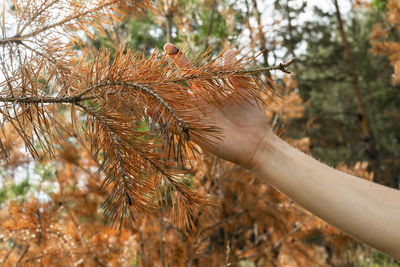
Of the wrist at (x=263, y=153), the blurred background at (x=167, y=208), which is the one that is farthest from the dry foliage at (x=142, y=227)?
the wrist at (x=263, y=153)

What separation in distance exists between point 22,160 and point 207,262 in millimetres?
1096

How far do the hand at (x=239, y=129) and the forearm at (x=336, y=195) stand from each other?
0.02 m

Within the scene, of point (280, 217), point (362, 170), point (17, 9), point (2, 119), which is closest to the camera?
point (2, 119)

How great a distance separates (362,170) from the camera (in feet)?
8.27

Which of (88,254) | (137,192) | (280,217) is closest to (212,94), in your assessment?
(137,192)

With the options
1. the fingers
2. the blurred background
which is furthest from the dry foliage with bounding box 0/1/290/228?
the blurred background

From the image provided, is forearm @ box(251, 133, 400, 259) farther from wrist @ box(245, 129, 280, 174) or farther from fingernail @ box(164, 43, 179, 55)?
fingernail @ box(164, 43, 179, 55)

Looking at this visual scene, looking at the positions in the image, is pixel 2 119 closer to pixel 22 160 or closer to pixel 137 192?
pixel 137 192

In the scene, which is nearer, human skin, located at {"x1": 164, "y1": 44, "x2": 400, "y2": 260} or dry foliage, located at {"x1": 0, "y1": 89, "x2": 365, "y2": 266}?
human skin, located at {"x1": 164, "y1": 44, "x2": 400, "y2": 260}

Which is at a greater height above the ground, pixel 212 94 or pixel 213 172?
pixel 213 172

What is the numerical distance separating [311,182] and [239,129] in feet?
0.57

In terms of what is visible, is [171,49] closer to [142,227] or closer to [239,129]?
[239,129]

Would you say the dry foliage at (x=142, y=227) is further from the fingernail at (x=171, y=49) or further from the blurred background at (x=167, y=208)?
the fingernail at (x=171, y=49)

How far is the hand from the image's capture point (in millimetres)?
674
